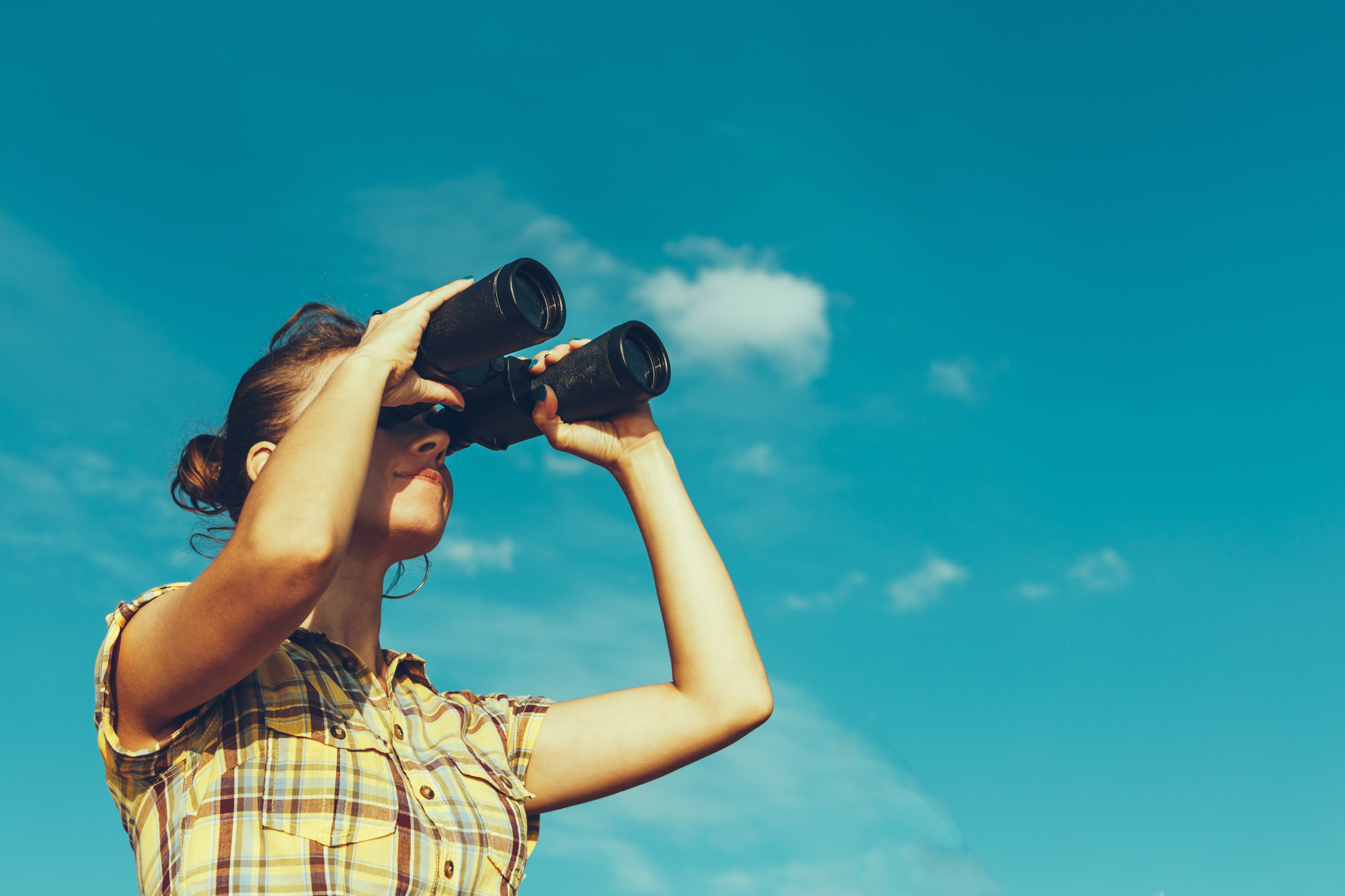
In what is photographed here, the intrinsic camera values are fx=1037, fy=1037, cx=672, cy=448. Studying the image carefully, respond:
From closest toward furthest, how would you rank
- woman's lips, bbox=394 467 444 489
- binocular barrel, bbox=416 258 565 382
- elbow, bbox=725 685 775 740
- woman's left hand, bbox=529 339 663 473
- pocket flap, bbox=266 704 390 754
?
pocket flap, bbox=266 704 390 754 → binocular barrel, bbox=416 258 565 382 → woman's lips, bbox=394 467 444 489 → elbow, bbox=725 685 775 740 → woman's left hand, bbox=529 339 663 473

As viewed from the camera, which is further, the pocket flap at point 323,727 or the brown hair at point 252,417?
the brown hair at point 252,417

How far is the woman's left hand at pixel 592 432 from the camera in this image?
8.23 ft

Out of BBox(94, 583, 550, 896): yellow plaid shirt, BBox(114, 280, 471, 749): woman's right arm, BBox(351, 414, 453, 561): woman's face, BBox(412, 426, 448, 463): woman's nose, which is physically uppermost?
BBox(412, 426, 448, 463): woman's nose

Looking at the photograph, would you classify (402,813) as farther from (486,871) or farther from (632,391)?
(632,391)

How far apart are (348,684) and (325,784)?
290 mm

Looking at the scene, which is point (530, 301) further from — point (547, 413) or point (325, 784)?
point (325, 784)

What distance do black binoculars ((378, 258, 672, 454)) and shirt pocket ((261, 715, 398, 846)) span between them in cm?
67

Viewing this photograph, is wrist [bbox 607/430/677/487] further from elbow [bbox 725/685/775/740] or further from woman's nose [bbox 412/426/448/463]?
elbow [bbox 725/685/775/740]

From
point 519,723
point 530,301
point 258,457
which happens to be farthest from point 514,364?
point 519,723

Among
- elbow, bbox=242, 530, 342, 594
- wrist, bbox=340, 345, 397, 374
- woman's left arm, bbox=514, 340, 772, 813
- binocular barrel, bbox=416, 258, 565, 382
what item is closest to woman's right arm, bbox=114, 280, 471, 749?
elbow, bbox=242, 530, 342, 594

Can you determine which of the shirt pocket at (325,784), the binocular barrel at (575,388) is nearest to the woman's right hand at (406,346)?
Answer: the binocular barrel at (575,388)

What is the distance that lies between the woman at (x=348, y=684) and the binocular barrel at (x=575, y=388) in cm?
5

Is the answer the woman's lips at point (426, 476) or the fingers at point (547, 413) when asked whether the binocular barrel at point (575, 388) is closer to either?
the fingers at point (547, 413)

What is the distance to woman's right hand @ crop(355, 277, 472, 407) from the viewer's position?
6.36 feet
